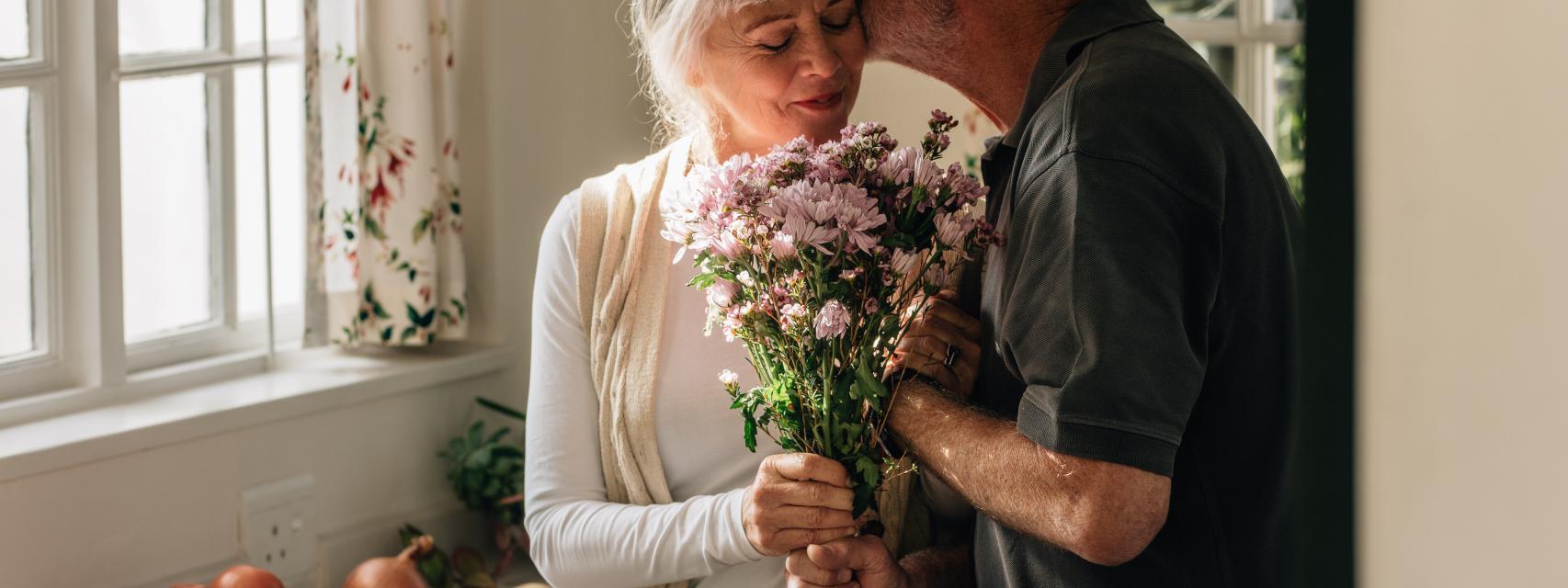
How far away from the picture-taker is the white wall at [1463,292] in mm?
263

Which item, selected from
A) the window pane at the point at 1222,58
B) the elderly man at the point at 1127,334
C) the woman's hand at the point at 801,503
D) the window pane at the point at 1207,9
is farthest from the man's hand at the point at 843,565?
the window pane at the point at 1207,9

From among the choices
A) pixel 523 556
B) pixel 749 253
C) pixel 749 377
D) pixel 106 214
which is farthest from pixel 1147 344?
pixel 523 556

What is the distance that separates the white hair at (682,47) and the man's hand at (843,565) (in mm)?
563

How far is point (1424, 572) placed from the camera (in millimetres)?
302

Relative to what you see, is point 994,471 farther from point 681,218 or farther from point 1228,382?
point 681,218

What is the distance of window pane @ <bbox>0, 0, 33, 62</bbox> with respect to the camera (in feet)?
6.95

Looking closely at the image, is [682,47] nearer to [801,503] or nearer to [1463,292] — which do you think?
[801,503]

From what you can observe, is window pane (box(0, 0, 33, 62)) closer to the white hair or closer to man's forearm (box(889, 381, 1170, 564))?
the white hair

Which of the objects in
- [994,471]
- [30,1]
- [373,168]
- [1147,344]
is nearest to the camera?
[1147,344]

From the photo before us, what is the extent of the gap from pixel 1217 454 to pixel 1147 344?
0.66ft

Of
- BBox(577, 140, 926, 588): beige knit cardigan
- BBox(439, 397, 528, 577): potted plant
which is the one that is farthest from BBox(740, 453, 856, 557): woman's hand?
BBox(439, 397, 528, 577): potted plant

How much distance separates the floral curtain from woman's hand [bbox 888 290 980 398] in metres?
1.62

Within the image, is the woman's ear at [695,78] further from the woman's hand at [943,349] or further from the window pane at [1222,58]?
the window pane at [1222,58]

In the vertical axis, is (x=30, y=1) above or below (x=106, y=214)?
above
